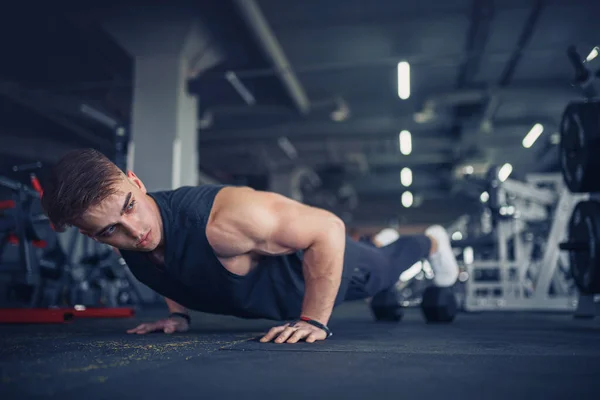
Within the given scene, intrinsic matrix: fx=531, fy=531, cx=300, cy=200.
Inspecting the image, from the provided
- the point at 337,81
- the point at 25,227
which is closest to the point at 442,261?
the point at 25,227

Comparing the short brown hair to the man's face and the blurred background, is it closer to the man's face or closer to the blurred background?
the man's face

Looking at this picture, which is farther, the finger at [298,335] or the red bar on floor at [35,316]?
the red bar on floor at [35,316]

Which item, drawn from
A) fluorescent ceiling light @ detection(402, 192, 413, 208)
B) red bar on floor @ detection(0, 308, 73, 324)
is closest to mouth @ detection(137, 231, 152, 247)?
red bar on floor @ detection(0, 308, 73, 324)

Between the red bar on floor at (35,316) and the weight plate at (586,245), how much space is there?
2.13 metres

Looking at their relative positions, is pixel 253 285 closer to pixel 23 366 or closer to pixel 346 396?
pixel 23 366

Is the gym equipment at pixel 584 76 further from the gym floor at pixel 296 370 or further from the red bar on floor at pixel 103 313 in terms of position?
the red bar on floor at pixel 103 313

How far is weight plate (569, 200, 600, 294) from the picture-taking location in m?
1.99

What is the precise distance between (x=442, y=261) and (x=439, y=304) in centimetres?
21

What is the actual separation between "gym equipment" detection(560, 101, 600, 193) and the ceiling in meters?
0.53

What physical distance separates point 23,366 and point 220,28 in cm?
442

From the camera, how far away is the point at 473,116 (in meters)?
7.43

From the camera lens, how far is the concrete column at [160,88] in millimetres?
4738

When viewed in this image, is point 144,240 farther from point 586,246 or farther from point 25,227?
point 25,227

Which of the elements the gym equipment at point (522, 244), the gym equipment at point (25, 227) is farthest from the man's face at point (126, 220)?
the gym equipment at point (522, 244)
